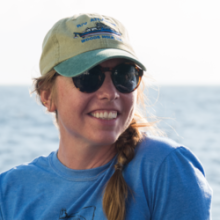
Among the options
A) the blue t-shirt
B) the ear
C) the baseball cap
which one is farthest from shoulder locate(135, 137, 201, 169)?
the ear

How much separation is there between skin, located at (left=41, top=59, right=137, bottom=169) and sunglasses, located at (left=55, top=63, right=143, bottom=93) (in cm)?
2

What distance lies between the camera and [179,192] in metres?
1.67

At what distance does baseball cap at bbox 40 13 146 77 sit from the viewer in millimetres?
1781

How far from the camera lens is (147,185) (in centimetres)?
175

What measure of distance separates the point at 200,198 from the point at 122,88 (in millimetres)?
683

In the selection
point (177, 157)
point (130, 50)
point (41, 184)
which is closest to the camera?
point (177, 157)

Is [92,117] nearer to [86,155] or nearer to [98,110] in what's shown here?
→ [98,110]

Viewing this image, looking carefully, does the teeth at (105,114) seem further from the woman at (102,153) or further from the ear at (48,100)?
the ear at (48,100)

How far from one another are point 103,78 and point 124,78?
0.11 metres

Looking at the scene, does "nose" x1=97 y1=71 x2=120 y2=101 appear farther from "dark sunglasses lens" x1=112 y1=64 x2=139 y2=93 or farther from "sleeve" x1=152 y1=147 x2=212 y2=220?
"sleeve" x1=152 y1=147 x2=212 y2=220

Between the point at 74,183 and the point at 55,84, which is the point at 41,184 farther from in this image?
the point at 55,84

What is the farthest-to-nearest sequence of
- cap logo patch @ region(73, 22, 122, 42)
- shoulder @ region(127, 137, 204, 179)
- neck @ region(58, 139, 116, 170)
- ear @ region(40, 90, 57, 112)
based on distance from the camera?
1. ear @ region(40, 90, 57, 112)
2. neck @ region(58, 139, 116, 170)
3. cap logo patch @ region(73, 22, 122, 42)
4. shoulder @ region(127, 137, 204, 179)

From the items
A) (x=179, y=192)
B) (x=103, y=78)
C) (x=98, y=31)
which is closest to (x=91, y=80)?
(x=103, y=78)

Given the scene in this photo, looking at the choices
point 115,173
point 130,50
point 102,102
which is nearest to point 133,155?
point 115,173
